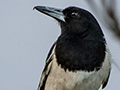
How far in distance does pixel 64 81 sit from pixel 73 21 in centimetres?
87

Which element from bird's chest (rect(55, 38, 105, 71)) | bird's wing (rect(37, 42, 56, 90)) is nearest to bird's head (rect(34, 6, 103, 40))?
bird's chest (rect(55, 38, 105, 71))

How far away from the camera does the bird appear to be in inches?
143

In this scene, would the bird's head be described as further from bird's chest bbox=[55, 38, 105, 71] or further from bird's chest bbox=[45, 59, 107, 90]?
bird's chest bbox=[45, 59, 107, 90]

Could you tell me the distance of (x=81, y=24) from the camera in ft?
Result: 13.0

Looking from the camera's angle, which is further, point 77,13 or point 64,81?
point 77,13

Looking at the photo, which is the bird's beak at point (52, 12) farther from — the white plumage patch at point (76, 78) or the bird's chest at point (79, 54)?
the white plumage patch at point (76, 78)

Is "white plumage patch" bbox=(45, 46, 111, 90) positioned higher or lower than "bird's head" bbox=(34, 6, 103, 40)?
lower

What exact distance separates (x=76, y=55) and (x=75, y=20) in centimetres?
54

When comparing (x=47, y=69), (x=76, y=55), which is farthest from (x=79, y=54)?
(x=47, y=69)

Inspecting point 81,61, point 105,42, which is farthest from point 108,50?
point 81,61

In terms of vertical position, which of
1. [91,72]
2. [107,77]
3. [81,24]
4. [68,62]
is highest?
[81,24]

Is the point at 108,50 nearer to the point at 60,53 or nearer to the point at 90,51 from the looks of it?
the point at 90,51

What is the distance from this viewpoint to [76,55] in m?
3.75

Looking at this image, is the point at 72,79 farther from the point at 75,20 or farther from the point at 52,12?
the point at 52,12
